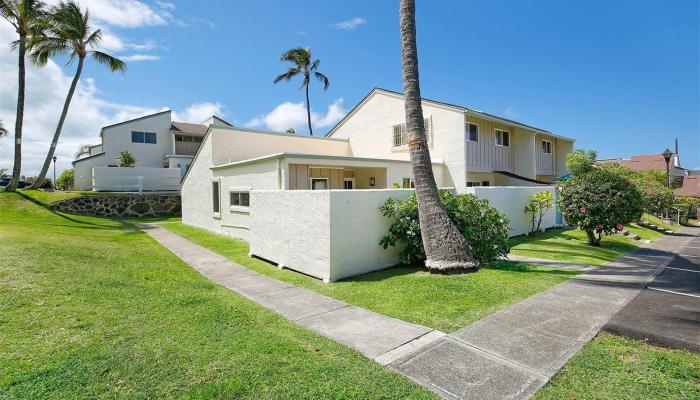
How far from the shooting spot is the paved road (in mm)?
4320

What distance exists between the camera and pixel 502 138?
63.3ft

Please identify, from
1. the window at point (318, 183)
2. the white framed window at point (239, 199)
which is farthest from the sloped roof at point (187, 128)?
the window at point (318, 183)

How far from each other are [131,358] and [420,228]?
6.08 metres

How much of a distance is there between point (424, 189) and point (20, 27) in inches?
1015

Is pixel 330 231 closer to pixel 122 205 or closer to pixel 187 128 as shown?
pixel 122 205

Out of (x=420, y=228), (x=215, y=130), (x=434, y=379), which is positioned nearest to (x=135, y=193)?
(x=215, y=130)

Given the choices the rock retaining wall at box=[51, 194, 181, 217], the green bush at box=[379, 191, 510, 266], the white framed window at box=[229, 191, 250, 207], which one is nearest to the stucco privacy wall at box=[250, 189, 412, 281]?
the green bush at box=[379, 191, 510, 266]

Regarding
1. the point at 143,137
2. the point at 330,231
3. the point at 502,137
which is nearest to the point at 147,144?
the point at 143,137

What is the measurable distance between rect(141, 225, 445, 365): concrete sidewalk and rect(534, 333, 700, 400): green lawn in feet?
4.93

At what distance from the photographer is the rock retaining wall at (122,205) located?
68.2ft

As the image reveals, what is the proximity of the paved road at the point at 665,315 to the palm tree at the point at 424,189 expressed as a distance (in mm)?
2949

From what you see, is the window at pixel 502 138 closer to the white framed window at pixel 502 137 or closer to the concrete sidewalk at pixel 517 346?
the white framed window at pixel 502 137

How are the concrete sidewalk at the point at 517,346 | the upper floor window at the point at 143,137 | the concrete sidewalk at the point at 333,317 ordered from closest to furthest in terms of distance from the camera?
1. the concrete sidewalk at the point at 517,346
2. the concrete sidewalk at the point at 333,317
3. the upper floor window at the point at 143,137

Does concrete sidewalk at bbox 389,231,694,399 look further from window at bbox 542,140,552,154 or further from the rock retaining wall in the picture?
the rock retaining wall
